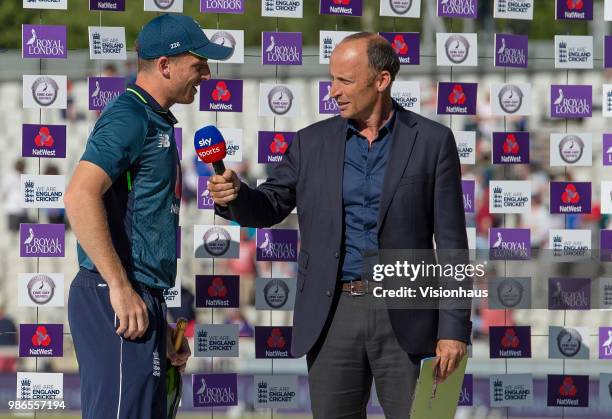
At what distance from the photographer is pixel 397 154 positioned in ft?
12.9

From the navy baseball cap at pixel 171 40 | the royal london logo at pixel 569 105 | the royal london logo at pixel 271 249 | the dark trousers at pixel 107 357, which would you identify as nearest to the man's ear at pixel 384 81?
the navy baseball cap at pixel 171 40

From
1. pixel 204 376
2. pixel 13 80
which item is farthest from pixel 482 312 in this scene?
pixel 13 80

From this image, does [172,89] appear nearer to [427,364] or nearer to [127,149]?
[127,149]

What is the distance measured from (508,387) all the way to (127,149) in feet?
9.98

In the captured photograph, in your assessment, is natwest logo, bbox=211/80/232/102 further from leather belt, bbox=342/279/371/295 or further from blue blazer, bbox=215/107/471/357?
leather belt, bbox=342/279/371/295

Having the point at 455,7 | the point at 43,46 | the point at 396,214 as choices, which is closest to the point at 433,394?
the point at 396,214

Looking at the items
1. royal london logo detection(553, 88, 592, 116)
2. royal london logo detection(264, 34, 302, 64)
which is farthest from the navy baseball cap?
royal london logo detection(553, 88, 592, 116)

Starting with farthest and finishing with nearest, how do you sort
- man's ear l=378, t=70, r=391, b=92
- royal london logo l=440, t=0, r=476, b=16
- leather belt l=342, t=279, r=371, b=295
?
1. royal london logo l=440, t=0, r=476, b=16
2. man's ear l=378, t=70, r=391, b=92
3. leather belt l=342, t=279, r=371, b=295

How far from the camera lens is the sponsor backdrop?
17.8ft

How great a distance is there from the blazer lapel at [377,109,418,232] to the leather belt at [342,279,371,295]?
192 mm

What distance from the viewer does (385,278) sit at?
152 inches

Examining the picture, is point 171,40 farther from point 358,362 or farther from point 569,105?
point 569,105

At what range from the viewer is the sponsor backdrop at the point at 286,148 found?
5.42 meters

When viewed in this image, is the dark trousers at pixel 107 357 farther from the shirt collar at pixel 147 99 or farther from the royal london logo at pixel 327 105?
the royal london logo at pixel 327 105
